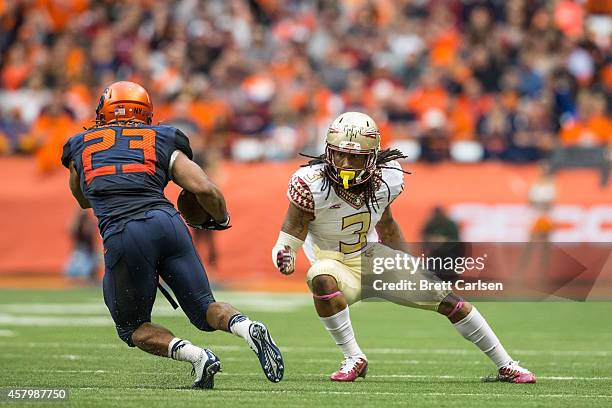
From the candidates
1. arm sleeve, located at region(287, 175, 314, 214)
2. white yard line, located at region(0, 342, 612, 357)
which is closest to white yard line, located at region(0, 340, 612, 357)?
white yard line, located at region(0, 342, 612, 357)

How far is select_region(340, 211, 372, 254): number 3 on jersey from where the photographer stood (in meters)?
6.98

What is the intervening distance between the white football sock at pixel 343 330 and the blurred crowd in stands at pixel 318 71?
25.7 ft

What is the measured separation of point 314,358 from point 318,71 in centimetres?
858

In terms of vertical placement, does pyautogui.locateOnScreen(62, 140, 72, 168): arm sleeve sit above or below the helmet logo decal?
above

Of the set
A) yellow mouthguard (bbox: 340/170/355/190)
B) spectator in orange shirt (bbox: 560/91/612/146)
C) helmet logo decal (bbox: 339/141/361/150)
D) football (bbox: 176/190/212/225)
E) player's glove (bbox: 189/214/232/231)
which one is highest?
helmet logo decal (bbox: 339/141/361/150)

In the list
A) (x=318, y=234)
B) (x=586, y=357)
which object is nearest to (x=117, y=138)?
(x=318, y=234)

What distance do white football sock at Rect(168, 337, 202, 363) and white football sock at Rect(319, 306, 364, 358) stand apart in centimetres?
95

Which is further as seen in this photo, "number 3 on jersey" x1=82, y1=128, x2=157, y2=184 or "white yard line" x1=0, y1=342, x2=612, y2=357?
"white yard line" x1=0, y1=342, x2=612, y2=357

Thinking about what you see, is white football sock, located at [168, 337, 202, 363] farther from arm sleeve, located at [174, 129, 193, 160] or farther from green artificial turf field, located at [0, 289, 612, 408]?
arm sleeve, located at [174, 129, 193, 160]

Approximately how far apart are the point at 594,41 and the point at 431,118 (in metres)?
2.56

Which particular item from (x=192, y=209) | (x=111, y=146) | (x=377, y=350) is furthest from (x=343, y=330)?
(x=377, y=350)

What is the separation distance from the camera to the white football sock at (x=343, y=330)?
686 centimetres

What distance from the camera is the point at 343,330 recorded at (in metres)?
6.93

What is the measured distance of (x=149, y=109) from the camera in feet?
21.9
